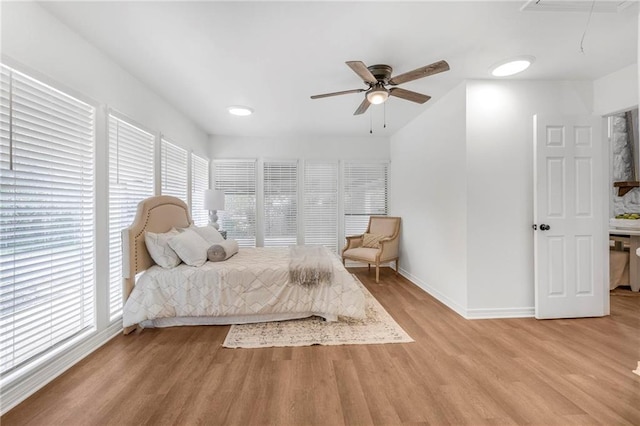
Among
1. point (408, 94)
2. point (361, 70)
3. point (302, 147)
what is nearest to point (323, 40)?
point (361, 70)

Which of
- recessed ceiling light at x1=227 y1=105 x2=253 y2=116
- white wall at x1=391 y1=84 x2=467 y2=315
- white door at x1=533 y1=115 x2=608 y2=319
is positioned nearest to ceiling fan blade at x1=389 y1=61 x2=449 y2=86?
white wall at x1=391 y1=84 x2=467 y2=315

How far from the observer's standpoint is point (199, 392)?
5.86 ft

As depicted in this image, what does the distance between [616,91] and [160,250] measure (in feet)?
16.3

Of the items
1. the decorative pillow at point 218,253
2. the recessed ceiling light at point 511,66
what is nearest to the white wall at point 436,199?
the recessed ceiling light at point 511,66

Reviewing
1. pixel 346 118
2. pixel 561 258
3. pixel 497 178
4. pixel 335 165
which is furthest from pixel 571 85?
pixel 335 165

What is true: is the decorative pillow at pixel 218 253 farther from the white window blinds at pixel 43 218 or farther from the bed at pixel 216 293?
the white window blinds at pixel 43 218

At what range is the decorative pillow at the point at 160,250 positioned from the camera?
2.74 metres

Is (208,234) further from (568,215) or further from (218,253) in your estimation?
(568,215)

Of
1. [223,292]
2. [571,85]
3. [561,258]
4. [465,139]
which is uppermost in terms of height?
[571,85]

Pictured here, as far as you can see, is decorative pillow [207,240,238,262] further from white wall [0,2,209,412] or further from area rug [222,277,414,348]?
white wall [0,2,209,412]

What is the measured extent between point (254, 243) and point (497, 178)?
4.13 m

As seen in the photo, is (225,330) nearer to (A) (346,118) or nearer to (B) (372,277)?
(B) (372,277)

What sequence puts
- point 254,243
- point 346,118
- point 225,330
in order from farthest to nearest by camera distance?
point 254,243, point 346,118, point 225,330

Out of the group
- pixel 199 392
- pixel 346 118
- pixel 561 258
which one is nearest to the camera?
pixel 199 392
